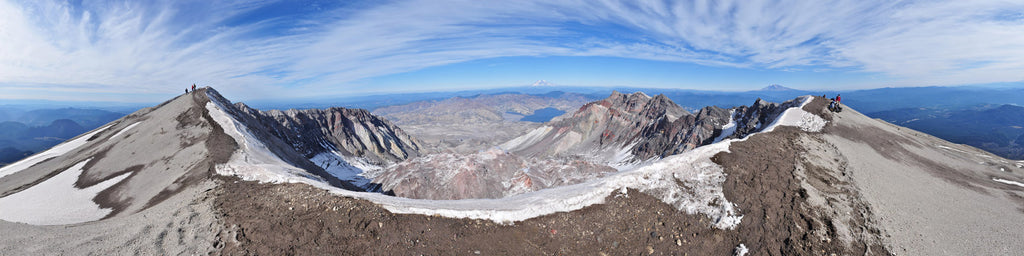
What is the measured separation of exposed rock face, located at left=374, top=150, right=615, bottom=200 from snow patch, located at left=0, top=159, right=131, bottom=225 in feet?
84.1

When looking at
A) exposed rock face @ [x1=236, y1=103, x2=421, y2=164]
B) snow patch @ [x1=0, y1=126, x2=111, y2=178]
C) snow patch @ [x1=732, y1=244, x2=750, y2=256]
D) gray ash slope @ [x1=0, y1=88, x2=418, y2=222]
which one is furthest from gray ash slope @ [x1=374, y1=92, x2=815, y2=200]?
exposed rock face @ [x1=236, y1=103, x2=421, y2=164]

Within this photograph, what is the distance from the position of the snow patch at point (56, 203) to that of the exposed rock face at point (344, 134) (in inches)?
1524

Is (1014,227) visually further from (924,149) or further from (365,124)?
(365,124)

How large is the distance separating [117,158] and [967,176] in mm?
72512

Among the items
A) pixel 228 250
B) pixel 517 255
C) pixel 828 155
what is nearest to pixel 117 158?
pixel 228 250

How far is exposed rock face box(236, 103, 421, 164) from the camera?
79.6 meters

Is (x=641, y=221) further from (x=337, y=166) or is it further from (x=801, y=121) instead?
(x=337, y=166)

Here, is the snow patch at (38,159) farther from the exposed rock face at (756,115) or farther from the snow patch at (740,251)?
the exposed rock face at (756,115)

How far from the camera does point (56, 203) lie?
79.2 ft

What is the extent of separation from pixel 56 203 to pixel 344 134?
79653 millimetres

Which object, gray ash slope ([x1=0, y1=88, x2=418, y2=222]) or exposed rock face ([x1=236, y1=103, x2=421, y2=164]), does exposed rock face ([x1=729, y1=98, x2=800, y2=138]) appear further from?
exposed rock face ([x1=236, y1=103, x2=421, y2=164])

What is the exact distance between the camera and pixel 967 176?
23188 mm

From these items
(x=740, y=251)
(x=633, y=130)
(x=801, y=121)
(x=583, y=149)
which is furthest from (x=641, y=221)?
(x=583, y=149)

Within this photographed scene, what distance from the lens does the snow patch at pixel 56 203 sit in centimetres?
2142
